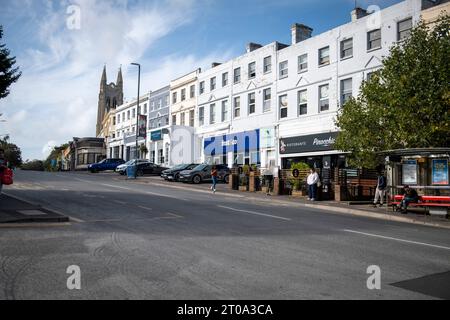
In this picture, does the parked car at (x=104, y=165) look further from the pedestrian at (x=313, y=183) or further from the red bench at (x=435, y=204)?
the red bench at (x=435, y=204)

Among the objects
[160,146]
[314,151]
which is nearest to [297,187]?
[314,151]

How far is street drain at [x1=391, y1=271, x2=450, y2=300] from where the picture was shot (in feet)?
17.6

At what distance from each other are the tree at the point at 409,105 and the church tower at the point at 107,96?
9650 centimetres

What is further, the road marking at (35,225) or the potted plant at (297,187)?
the potted plant at (297,187)

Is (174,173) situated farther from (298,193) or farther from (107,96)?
(107,96)

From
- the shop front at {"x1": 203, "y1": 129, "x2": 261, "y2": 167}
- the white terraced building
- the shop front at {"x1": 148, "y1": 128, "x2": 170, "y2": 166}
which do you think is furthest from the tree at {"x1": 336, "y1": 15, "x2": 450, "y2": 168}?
the shop front at {"x1": 148, "y1": 128, "x2": 170, "y2": 166}

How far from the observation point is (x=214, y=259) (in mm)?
6793

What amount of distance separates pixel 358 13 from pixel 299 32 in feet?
19.6

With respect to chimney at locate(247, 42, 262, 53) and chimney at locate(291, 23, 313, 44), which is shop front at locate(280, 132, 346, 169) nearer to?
chimney at locate(291, 23, 313, 44)

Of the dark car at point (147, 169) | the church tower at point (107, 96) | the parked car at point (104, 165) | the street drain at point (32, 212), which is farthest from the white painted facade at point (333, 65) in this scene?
the church tower at point (107, 96)

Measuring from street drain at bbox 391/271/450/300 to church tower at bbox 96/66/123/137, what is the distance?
354ft

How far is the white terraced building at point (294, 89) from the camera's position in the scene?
27.3 meters

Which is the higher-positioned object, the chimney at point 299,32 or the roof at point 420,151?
the chimney at point 299,32

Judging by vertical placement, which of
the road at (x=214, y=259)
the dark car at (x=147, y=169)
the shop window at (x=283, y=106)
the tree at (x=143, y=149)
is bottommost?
the road at (x=214, y=259)
